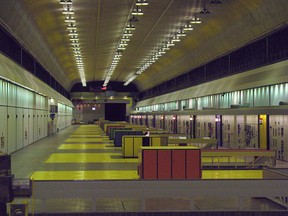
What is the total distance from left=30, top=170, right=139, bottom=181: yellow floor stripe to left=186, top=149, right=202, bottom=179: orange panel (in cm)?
246

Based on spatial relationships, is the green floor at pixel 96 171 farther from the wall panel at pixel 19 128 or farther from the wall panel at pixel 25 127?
the wall panel at pixel 25 127

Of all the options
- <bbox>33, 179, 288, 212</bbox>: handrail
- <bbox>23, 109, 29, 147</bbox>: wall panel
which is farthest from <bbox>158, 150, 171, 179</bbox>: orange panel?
<bbox>23, 109, 29, 147</bbox>: wall panel

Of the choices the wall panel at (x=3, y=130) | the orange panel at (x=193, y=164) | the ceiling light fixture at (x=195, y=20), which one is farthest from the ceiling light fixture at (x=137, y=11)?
the orange panel at (x=193, y=164)

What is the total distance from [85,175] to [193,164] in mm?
4415

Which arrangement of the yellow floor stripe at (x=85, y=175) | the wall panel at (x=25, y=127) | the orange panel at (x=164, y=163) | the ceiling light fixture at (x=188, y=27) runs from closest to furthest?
the orange panel at (x=164, y=163) < the yellow floor stripe at (x=85, y=175) < the ceiling light fixture at (x=188, y=27) < the wall panel at (x=25, y=127)

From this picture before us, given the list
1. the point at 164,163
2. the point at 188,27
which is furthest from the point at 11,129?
the point at 164,163

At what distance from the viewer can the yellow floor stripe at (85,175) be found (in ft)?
66.5

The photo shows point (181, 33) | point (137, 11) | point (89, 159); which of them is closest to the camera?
point (89, 159)

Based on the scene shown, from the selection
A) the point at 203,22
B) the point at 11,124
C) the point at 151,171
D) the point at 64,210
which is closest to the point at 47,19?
the point at 11,124

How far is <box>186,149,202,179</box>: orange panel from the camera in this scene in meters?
19.1

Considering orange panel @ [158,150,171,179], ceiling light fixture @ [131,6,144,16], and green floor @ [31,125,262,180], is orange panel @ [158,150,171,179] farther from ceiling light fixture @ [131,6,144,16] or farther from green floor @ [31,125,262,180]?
ceiling light fixture @ [131,6,144,16]

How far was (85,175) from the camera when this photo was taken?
68.8ft

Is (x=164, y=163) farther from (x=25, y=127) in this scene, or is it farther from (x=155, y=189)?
(x=25, y=127)

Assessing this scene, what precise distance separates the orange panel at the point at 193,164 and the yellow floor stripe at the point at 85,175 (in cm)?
246
